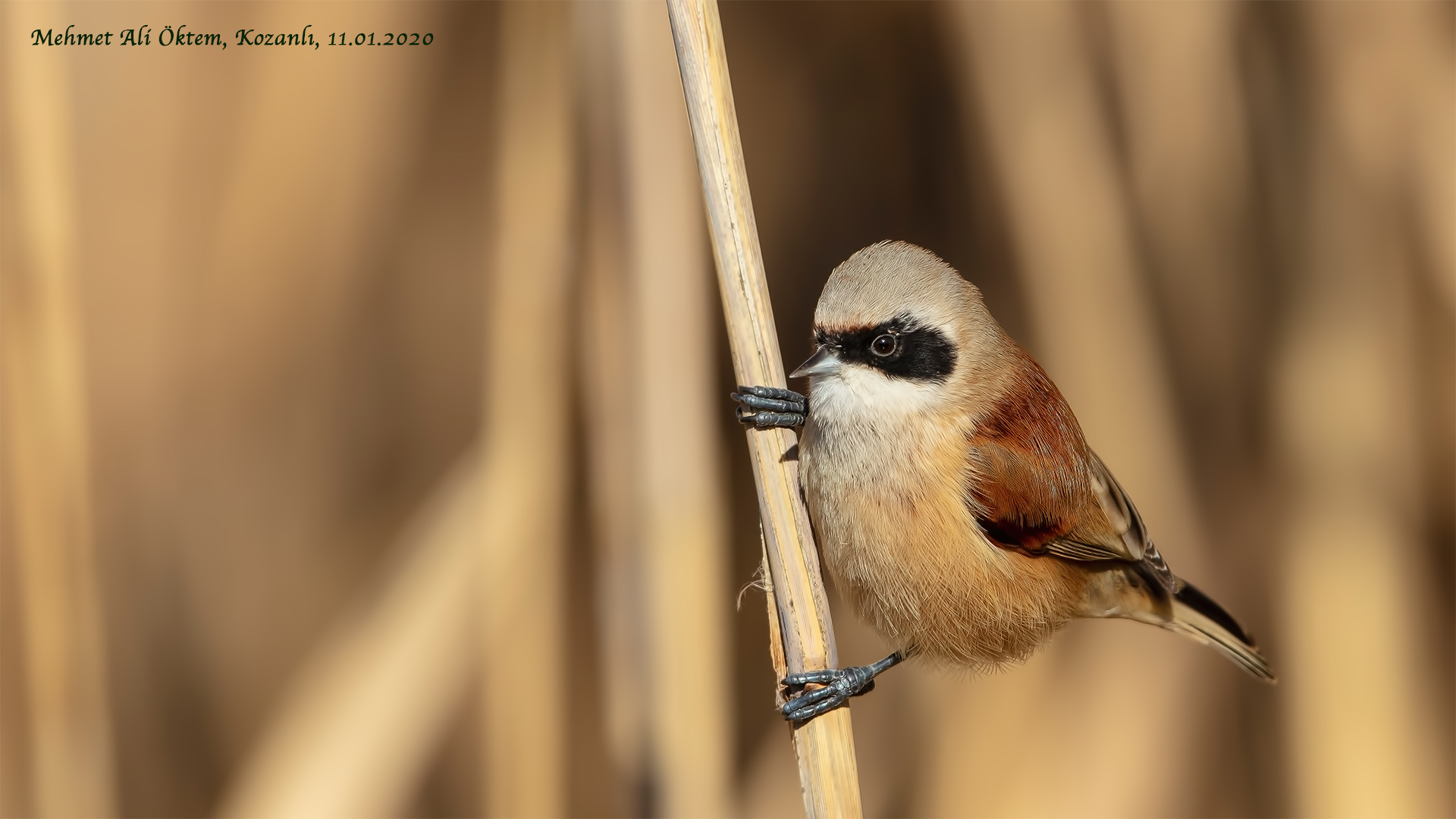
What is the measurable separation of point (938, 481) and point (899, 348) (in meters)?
0.33

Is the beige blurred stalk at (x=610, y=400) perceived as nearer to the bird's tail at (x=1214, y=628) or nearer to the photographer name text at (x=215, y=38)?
the photographer name text at (x=215, y=38)

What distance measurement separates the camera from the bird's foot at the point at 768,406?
80.9 inches

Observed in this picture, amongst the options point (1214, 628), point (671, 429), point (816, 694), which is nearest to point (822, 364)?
point (671, 429)

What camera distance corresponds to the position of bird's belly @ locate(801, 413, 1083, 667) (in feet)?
7.66

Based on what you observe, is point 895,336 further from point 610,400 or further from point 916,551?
point 610,400

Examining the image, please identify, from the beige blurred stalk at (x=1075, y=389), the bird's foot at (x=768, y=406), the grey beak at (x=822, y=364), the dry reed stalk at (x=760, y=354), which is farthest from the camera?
the beige blurred stalk at (x=1075, y=389)

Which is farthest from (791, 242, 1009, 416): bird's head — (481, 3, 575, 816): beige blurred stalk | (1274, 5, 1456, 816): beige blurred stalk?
(1274, 5, 1456, 816): beige blurred stalk

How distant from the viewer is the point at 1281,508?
128 inches

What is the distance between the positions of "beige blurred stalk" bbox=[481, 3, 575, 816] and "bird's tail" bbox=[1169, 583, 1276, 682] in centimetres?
163

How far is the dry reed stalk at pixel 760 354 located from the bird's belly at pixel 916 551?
0.89ft

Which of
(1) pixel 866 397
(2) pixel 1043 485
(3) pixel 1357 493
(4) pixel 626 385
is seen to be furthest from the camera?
(3) pixel 1357 493

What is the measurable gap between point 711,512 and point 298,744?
47.4 inches

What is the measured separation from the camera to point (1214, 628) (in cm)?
280

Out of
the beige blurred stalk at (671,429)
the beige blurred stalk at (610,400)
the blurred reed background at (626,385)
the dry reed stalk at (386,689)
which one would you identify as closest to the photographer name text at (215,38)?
the blurred reed background at (626,385)
